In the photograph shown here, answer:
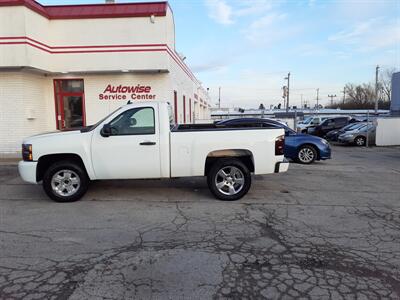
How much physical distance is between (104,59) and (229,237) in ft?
35.3

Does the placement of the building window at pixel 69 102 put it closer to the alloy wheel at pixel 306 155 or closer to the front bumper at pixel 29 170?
the front bumper at pixel 29 170

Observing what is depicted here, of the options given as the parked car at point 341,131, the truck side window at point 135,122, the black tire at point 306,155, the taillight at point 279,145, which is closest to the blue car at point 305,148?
the black tire at point 306,155

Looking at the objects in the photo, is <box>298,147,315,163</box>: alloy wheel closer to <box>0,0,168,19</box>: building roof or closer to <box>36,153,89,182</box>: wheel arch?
<box>0,0,168,19</box>: building roof

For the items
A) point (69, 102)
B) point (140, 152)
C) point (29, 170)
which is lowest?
point (29, 170)

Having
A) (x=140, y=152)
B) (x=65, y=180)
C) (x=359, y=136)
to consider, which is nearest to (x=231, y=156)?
(x=140, y=152)

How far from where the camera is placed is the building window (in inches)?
556

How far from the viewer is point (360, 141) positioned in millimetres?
20609

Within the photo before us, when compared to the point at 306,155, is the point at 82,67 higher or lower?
higher

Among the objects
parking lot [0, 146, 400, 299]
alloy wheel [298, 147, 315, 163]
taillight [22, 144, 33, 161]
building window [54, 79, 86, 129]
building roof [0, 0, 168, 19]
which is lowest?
parking lot [0, 146, 400, 299]

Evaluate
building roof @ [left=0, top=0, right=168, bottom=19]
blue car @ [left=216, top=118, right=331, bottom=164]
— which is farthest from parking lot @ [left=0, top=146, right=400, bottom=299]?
building roof @ [left=0, top=0, right=168, bottom=19]

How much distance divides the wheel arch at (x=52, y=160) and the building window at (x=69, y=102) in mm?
Answer: 7799

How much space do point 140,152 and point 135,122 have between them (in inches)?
23.8

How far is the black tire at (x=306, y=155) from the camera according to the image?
12422 mm

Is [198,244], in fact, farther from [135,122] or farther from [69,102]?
[69,102]
